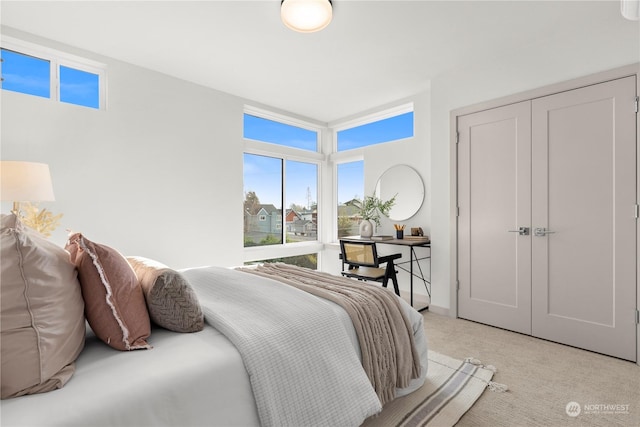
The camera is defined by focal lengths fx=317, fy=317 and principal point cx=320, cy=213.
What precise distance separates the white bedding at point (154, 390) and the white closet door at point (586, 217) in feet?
9.20

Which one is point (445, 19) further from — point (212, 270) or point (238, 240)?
point (238, 240)

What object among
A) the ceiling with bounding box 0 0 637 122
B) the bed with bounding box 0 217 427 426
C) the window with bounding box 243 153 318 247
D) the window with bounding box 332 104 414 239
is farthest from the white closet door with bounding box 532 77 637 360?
the window with bounding box 243 153 318 247

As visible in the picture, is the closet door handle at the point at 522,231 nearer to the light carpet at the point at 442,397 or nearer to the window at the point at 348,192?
the light carpet at the point at 442,397

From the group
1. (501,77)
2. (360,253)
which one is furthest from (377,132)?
(360,253)

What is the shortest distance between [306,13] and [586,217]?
274 centimetres

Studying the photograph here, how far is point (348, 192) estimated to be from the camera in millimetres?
5133

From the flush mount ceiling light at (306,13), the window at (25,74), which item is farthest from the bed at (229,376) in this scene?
the window at (25,74)

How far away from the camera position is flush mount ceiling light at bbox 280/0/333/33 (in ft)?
7.32

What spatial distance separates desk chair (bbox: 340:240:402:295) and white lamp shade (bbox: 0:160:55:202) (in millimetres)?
2759

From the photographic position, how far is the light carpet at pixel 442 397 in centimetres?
170

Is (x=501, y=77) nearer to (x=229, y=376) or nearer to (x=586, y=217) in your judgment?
(x=586, y=217)

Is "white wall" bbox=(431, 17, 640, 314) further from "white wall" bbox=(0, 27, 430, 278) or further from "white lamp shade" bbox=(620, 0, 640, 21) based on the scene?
"white lamp shade" bbox=(620, 0, 640, 21)

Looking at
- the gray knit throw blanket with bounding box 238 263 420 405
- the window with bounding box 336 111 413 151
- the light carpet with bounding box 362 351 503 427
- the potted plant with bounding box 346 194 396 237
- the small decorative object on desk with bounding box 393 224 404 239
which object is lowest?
the light carpet with bounding box 362 351 503 427

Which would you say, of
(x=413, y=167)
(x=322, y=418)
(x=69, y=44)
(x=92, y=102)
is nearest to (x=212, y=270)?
(x=322, y=418)
